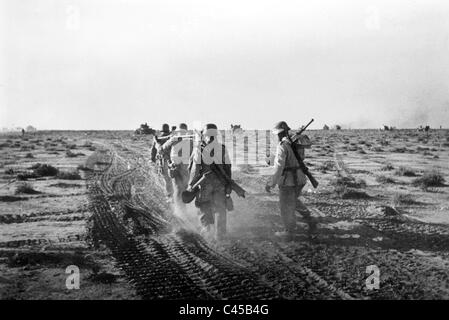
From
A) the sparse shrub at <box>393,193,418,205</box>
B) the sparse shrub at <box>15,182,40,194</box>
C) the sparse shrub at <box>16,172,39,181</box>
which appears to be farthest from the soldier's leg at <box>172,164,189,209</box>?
the sparse shrub at <box>16,172,39,181</box>

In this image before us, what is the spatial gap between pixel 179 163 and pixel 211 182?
90.0 inches

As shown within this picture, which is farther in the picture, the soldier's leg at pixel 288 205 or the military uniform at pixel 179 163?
the military uniform at pixel 179 163

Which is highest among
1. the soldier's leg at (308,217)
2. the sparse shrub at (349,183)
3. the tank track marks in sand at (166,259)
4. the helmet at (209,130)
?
the helmet at (209,130)

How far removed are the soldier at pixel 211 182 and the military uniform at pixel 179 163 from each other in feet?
6.21

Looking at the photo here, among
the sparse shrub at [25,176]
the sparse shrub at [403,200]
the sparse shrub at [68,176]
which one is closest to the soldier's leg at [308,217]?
the sparse shrub at [403,200]

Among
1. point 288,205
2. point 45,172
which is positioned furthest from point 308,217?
point 45,172

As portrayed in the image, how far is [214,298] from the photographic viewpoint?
5188 millimetres

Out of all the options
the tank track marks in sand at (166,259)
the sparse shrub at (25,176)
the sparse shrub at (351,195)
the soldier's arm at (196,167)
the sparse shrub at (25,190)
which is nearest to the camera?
the tank track marks in sand at (166,259)

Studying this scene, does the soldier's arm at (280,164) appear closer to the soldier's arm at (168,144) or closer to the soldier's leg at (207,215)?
the soldier's leg at (207,215)

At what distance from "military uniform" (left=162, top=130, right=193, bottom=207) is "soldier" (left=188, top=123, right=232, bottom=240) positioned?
1.89 metres

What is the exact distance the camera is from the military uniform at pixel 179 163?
1023 centimetres

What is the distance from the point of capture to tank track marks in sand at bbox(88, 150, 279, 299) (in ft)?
17.8

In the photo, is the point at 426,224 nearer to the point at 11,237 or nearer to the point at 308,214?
the point at 308,214
